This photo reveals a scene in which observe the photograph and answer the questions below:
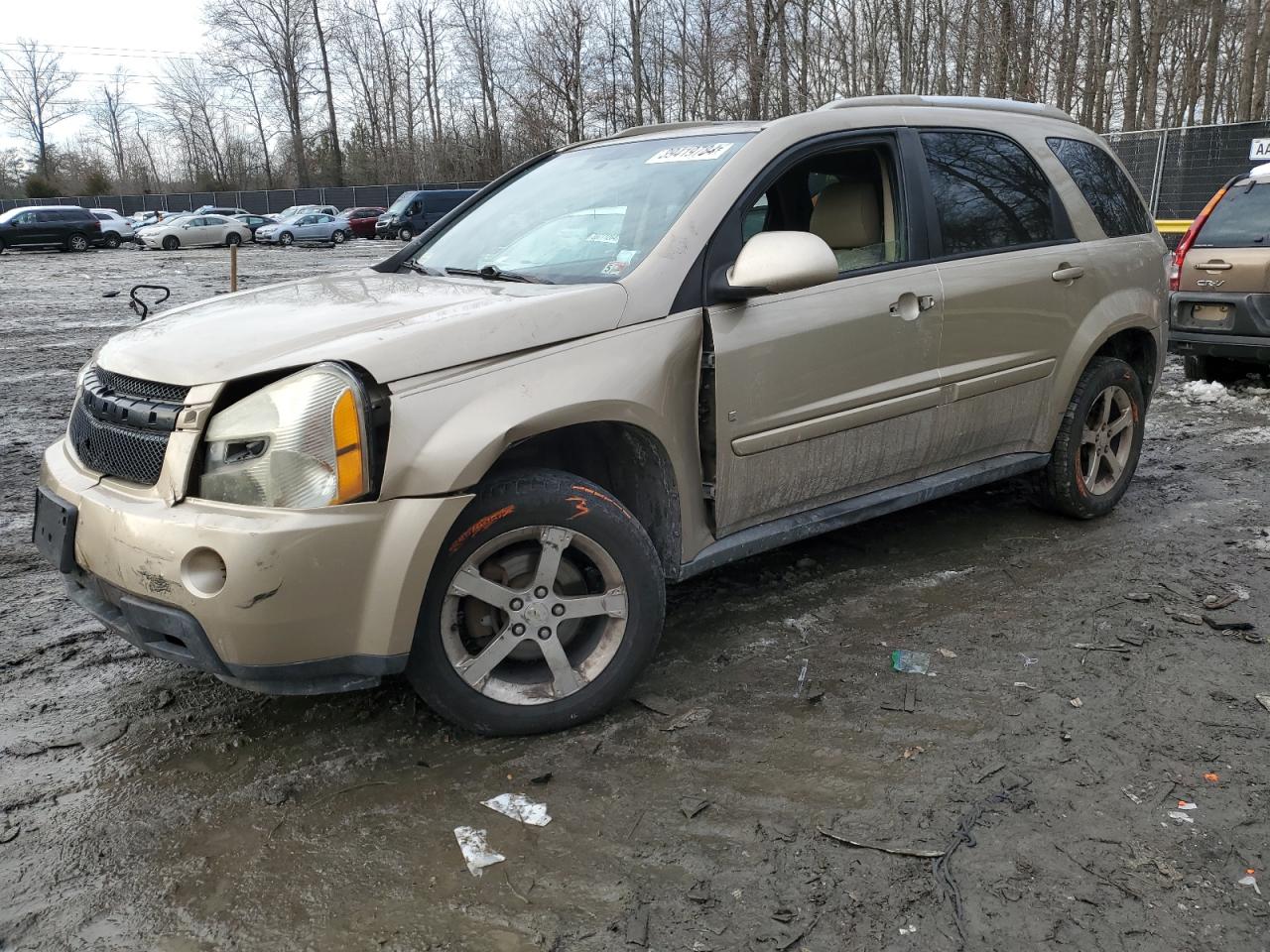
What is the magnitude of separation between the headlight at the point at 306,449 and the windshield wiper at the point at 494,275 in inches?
40.2

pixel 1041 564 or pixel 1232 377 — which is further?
pixel 1232 377

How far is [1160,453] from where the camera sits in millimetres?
6492

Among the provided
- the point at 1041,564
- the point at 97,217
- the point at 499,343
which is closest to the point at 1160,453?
the point at 1041,564

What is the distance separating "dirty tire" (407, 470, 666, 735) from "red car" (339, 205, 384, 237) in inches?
1767

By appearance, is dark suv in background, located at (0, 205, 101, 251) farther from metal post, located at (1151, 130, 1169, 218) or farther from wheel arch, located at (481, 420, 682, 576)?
wheel arch, located at (481, 420, 682, 576)

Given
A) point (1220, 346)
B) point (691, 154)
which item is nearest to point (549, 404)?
point (691, 154)

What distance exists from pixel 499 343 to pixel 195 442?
847 mm

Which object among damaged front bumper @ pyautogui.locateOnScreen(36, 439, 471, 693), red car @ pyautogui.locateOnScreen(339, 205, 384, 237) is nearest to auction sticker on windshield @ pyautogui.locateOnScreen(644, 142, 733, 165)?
damaged front bumper @ pyautogui.locateOnScreen(36, 439, 471, 693)

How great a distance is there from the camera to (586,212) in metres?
3.74

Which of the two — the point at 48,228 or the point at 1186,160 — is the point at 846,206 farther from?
the point at 48,228

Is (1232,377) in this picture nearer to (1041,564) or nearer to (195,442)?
(1041,564)

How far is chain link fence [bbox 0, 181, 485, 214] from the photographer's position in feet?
201

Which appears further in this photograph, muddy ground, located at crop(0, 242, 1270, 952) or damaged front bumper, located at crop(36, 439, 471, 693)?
damaged front bumper, located at crop(36, 439, 471, 693)

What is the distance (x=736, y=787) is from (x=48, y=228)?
39.6 meters
